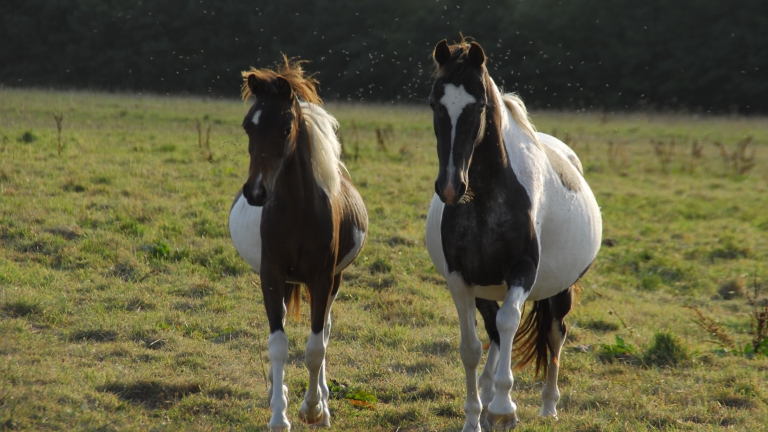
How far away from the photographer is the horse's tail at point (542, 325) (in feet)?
16.3

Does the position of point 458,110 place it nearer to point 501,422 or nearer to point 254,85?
point 254,85

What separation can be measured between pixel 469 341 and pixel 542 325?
1.19 m

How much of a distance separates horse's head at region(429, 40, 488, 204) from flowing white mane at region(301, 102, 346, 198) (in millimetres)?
1039

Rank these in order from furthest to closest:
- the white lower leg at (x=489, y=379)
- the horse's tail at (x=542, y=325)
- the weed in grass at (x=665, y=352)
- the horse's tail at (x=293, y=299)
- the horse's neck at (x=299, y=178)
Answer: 1. the weed in grass at (x=665, y=352)
2. the horse's tail at (x=293, y=299)
3. the horse's tail at (x=542, y=325)
4. the white lower leg at (x=489, y=379)
5. the horse's neck at (x=299, y=178)

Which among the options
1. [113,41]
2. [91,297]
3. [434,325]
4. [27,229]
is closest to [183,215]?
[27,229]

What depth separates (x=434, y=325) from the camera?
6668 millimetres

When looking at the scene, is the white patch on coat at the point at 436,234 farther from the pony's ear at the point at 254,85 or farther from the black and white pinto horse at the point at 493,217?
the pony's ear at the point at 254,85

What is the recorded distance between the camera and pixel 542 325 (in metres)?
5.00

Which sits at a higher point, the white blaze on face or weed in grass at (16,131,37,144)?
the white blaze on face

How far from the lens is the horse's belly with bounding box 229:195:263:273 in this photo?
466 cm

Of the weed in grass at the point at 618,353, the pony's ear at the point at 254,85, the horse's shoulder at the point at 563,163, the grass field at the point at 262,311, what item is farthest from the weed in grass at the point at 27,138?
the weed in grass at the point at 618,353

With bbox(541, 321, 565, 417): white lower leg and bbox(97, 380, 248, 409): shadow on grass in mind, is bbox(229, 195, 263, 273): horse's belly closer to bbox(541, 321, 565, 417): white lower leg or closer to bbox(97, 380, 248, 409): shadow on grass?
bbox(97, 380, 248, 409): shadow on grass

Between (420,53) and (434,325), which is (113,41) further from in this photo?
(434,325)

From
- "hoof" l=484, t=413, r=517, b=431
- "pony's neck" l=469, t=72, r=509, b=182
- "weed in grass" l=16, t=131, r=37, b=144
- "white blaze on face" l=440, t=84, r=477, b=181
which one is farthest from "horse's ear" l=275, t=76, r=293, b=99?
"weed in grass" l=16, t=131, r=37, b=144
